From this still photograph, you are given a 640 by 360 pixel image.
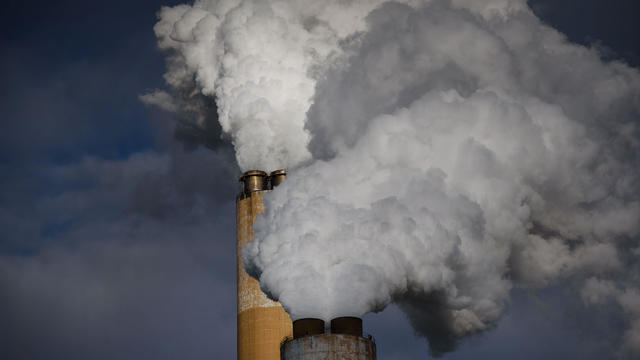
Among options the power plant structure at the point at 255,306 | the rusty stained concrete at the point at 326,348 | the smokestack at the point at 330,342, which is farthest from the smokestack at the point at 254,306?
the rusty stained concrete at the point at 326,348

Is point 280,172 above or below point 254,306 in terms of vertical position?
above

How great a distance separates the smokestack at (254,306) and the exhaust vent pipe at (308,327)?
13687 mm

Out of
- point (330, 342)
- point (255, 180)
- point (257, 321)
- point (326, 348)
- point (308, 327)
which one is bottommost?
point (326, 348)

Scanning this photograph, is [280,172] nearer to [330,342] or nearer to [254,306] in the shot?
[254,306]

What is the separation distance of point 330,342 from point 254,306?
50.9 feet

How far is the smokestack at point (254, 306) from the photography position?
41.6 meters

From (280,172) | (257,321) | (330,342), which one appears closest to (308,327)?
(330,342)

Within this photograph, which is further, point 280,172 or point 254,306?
point 280,172

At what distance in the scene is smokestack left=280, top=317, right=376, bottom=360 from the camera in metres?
27.1

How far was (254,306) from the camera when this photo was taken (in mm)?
42156

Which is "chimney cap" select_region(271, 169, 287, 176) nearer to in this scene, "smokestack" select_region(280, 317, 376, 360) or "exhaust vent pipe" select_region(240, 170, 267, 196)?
"exhaust vent pipe" select_region(240, 170, 267, 196)

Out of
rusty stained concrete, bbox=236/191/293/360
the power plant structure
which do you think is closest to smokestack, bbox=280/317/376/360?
the power plant structure

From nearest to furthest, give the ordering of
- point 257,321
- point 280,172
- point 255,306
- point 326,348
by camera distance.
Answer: point 326,348 → point 257,321 → point 255,306 → point 280,172

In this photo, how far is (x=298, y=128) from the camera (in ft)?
131
